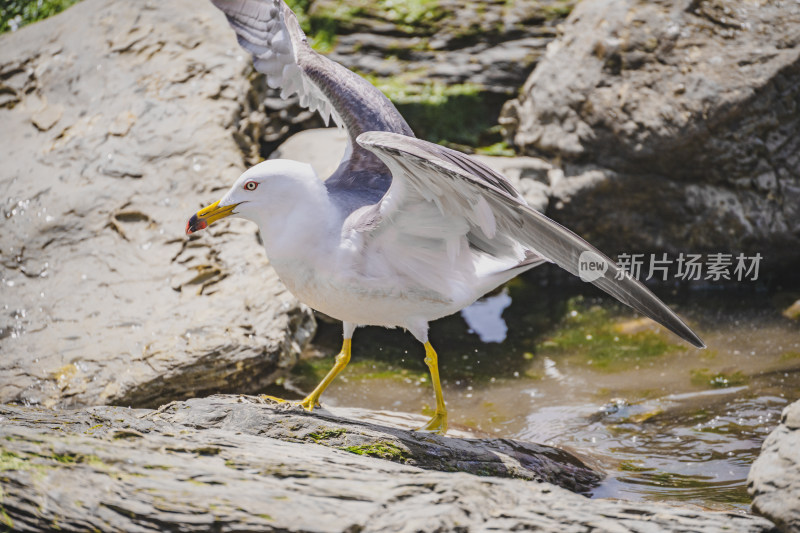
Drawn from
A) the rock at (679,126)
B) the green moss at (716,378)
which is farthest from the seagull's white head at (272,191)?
the rock at (679,126)

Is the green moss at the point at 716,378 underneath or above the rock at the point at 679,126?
underneath

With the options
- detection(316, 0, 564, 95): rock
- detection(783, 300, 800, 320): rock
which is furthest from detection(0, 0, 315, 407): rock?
detection(783, 300, 800, 320): rock

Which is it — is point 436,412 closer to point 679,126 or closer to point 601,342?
point 601,342

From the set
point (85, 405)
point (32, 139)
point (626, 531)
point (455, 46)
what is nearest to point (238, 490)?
point (626, 531)

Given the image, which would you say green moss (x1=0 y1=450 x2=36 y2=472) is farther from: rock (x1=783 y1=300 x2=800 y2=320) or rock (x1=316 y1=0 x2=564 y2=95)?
rock (x1=316 y1=0 x2=564 y2=95)

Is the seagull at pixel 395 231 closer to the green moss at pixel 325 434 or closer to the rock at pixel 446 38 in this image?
the green moss at pixel 325 434

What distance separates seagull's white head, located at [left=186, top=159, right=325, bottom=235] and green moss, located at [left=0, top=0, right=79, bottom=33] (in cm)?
553

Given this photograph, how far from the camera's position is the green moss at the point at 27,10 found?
8.08 metres

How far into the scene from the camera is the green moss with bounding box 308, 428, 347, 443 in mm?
3401

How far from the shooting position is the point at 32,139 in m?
5.83

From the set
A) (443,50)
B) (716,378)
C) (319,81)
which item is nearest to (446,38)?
(443,50)

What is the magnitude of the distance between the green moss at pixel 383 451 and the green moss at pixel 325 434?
8 centimetres

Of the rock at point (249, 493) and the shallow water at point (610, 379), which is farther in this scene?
the shallow water at point (610, 379)

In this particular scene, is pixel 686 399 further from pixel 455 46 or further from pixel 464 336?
pixel 455 46
